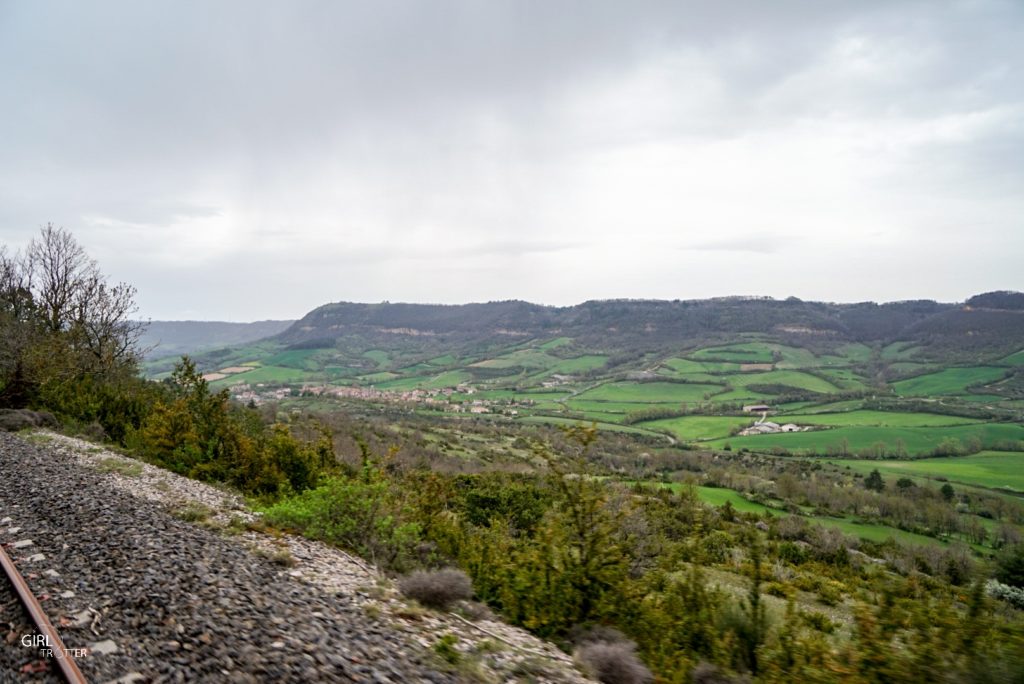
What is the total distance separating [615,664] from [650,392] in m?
83.2

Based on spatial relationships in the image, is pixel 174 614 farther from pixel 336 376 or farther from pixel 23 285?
pixel 336 376

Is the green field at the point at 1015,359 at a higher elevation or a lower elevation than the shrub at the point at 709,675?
lower

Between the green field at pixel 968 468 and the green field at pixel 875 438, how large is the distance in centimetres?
311

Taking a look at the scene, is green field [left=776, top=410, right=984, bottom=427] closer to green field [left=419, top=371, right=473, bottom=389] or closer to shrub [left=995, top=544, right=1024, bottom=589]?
shrub [left=995, top=544, right=1024, bottom=589]

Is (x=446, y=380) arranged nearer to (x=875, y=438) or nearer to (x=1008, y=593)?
(x=875, y=438)

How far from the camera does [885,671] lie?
3631mm

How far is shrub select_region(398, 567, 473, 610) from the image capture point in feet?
20.9

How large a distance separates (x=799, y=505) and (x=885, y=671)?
122ft

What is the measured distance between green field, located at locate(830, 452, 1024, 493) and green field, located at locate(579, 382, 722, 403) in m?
31.9

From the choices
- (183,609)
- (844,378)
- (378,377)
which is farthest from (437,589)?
(844,378)

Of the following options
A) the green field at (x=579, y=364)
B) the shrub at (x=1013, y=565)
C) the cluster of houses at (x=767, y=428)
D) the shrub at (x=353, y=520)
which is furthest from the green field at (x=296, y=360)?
the shrub at (x=1013, y=565)

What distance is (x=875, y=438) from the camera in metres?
54.1

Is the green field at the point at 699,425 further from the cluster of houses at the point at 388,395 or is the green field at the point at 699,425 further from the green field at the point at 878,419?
the cluster of houses at the point at 388,395

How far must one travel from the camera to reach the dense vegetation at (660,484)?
496 centimetres
